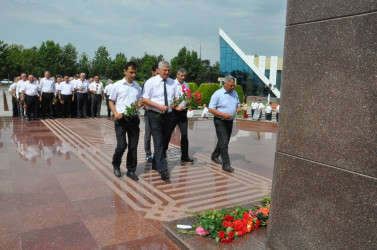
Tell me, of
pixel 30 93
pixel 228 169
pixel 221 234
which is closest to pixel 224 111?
pixel 228 169

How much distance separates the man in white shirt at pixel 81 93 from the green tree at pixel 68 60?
39.0 meters

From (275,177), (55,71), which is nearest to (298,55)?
(275,177)

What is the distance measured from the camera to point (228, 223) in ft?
10.2

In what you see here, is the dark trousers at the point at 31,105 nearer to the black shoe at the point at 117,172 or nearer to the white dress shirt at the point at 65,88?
the white dress shirt at the point at 65,88

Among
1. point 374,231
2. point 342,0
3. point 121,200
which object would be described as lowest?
point 121,200

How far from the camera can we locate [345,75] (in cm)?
208

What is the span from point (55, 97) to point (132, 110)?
29.1 ft

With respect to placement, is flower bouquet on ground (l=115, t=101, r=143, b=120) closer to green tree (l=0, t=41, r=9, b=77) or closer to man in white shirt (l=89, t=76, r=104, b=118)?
man in white shirt (l=89, t=76, r=104, b=118)

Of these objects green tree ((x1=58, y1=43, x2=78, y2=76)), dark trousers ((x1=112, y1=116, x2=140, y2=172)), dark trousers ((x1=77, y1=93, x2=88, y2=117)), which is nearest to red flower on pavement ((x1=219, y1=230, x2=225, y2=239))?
dark trousers ((x1=112, y1=116, x2=140, y2=172))

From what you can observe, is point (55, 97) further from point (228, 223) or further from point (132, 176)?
point (228, 223)

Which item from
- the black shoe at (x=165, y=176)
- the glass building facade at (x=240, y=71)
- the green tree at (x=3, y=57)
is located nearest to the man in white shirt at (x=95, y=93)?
the black shoe at (x=165, y=176)

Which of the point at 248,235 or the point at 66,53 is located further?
the point at 66,53

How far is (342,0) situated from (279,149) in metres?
1.20

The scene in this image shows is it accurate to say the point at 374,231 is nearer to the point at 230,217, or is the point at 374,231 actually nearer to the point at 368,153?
the point at 368,153
